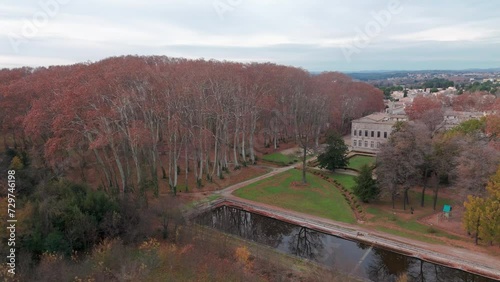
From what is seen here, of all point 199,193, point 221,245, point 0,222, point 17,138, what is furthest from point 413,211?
point 17,138

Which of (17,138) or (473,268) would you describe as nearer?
(473,268)

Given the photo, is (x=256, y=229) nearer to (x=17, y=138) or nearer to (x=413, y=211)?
(x=413, y=211)

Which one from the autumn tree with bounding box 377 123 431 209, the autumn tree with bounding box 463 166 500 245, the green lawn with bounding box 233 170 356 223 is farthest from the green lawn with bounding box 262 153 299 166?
the autumn tree with bounding box 463 166 500 245

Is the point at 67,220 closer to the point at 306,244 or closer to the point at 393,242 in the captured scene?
the point at 306,244

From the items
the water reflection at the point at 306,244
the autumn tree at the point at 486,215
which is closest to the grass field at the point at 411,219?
the autumn tree at the point at 486,215

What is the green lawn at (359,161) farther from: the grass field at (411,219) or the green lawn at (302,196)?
the grass field at (411,219)
